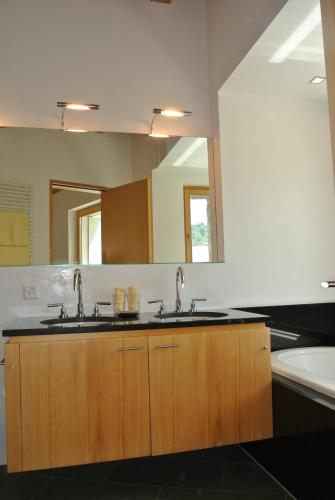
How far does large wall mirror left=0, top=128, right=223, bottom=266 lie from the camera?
2.32 metres

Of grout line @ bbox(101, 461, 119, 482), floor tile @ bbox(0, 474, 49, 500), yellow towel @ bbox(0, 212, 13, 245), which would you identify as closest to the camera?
floor tile @ bbox(0, 474, 49, 500)

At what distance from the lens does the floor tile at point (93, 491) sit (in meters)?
1.81

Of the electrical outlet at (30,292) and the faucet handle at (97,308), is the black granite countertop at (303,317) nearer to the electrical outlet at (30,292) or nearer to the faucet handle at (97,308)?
the faucet handle at (97,308)

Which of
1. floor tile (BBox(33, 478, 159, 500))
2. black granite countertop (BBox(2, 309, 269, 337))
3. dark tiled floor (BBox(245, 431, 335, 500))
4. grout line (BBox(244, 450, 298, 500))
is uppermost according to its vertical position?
black granite countertop (BBox(2, 309, 269, 337))

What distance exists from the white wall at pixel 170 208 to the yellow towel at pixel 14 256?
0.79 m

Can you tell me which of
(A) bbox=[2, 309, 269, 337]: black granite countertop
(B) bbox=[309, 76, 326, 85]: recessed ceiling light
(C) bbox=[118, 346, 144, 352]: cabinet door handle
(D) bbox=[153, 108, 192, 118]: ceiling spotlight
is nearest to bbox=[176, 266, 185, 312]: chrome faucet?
(A) bbox=[2, 309, 269, 337]: black granite countertop

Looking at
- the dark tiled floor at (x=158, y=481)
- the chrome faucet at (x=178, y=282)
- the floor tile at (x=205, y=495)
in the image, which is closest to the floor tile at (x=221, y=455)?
the dark tiled floor at (x=158, y=481)

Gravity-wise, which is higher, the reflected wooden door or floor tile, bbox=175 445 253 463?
the reflected wooden door

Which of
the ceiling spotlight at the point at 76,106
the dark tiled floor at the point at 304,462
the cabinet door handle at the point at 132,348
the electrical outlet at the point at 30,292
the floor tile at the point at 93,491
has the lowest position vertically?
the floor tile at the point at 93,491

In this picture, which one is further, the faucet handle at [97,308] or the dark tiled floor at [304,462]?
the faucet handle at [97,308]

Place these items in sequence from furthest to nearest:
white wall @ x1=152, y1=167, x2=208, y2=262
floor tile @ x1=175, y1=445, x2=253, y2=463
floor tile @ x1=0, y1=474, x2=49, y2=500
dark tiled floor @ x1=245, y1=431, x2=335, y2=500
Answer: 1. white wall @ x1=152, y1=167, x2=208, y2=262
2. floor tile @ x1=175, y1=445, x2=253, y2=463
3. floor tile @ x1=0, y1=474, x2=49, y2=500
4. dark tiled floor @ x1=245, y1=431, x2=335, y2=500

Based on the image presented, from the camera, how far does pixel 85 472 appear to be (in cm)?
204

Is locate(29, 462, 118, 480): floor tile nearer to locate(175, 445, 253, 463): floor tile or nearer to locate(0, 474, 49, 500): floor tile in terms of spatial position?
locate(0, 474, 49, 500): floor tile

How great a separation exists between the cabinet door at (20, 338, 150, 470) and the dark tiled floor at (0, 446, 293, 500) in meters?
0.31
